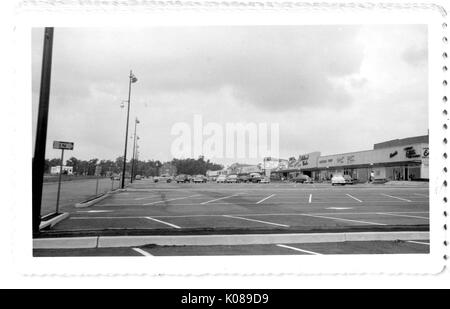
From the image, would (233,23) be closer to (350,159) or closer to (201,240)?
(201,240)

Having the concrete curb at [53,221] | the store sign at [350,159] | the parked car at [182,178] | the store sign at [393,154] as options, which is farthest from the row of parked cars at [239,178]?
the concrete curb at [53,221]

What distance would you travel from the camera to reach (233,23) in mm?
1846

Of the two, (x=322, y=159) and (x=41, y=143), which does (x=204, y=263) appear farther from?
(x=322, y=159)

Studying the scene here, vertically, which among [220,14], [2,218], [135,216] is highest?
[220,14]

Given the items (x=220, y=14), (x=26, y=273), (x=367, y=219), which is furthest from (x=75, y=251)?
(x=367, y=219)

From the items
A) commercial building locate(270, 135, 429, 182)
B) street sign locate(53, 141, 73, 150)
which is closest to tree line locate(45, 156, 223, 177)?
street sign locate(53, 141, 73, 150)

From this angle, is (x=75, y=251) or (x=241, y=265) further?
(x=75, y=251)

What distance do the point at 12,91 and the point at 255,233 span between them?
3996mm

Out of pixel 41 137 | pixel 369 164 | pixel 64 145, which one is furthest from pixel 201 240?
pixel 369 164

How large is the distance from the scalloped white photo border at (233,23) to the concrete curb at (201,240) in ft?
9.82

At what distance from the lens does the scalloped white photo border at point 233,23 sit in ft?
5.68

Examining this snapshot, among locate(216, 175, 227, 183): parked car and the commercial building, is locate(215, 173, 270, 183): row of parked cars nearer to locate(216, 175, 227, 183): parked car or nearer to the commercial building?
locate(216, 175, 227, 183): parked car

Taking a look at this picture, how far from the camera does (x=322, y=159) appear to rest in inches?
2007

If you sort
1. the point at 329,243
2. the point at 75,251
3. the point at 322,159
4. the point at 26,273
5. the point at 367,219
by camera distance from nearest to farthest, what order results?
the point at 26,273 < the point at 75,251 < the point at 329,243 < the point at 367,219 < the point at 322,159
